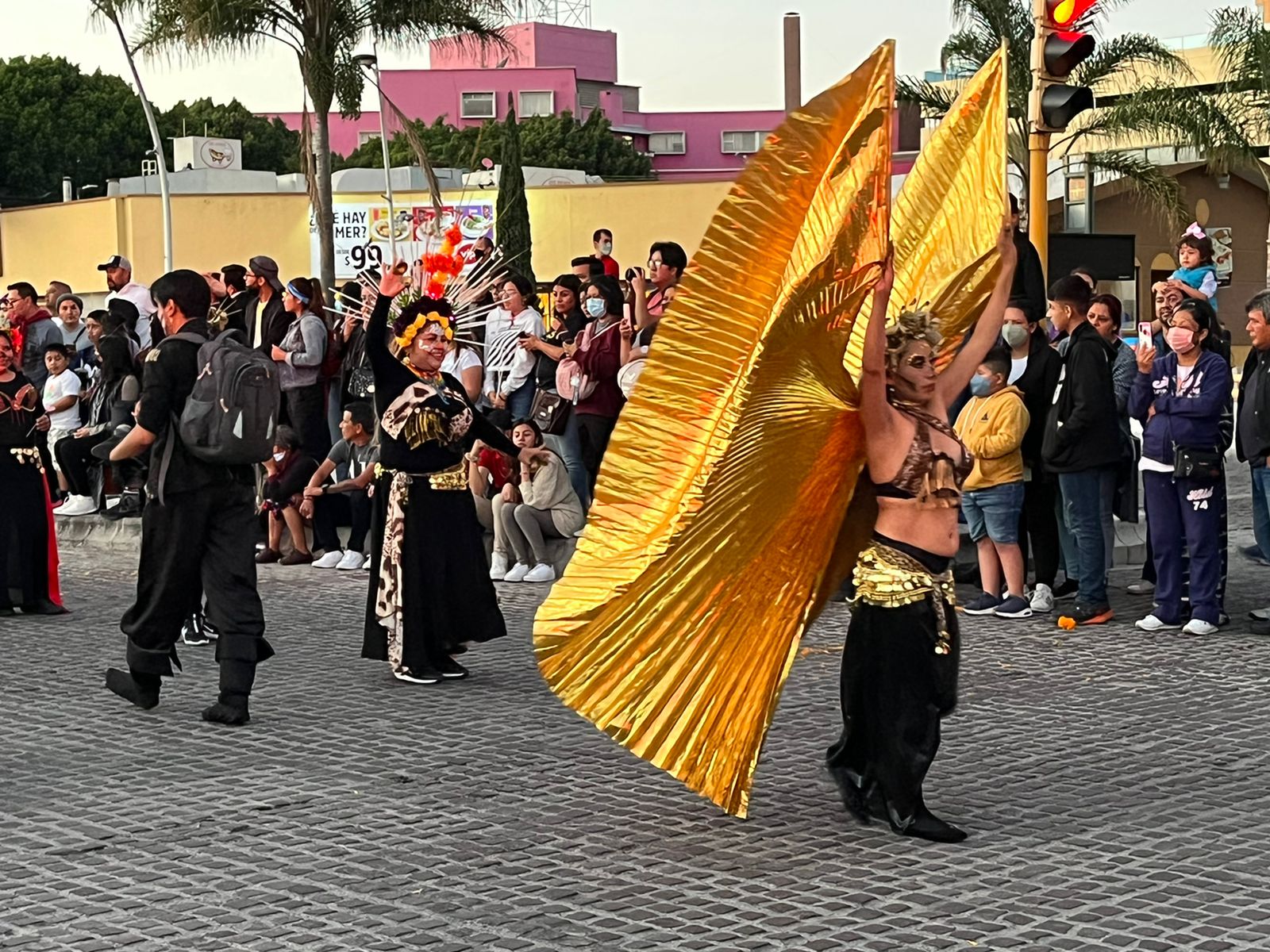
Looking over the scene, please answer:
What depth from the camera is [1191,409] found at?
9.45 meters

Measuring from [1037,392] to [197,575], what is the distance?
5.17m

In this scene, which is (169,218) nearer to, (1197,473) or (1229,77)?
(1229,77)

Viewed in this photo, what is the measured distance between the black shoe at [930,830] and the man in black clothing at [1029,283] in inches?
212

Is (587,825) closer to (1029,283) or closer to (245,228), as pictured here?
(1029,283)

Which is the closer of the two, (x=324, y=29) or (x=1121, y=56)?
(x=324, y=29)

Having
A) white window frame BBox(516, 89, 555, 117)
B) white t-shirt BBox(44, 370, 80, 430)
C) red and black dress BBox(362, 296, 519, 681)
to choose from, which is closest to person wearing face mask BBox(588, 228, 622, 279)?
white t-shirt BBox(44, 370, 80, 430)

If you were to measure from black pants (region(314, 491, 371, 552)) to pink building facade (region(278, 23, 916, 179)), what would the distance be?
214 feet

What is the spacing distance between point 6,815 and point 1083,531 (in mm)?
6100

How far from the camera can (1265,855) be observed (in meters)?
5.49

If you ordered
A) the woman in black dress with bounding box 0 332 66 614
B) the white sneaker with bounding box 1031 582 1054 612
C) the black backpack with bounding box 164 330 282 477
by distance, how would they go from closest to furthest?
the black backpack with bounding box 164 330 282 477 < the white sneaker with bounding box 1031 582 1054 612 < the woman in black dress with bounding box 0 332 66 614

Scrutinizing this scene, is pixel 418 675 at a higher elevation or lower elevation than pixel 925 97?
lower

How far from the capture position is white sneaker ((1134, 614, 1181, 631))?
9.73 m

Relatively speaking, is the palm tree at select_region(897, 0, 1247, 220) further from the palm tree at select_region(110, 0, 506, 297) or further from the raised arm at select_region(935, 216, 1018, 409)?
the raised arm at select_region(935, 216, 1018, 409)

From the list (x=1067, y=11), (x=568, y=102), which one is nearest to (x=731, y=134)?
(x=568, y=102)
